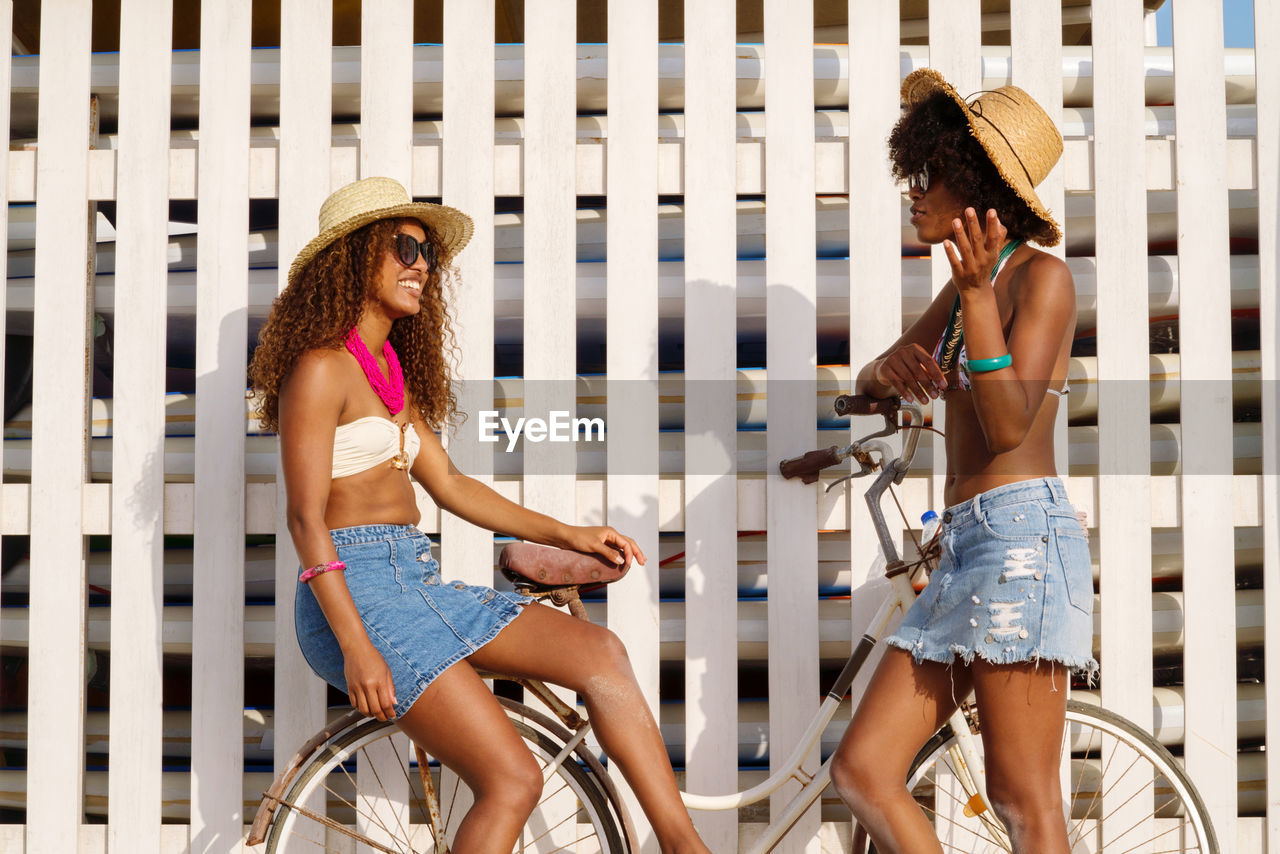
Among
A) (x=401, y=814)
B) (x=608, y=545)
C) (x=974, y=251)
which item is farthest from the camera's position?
(x=401, y=814)

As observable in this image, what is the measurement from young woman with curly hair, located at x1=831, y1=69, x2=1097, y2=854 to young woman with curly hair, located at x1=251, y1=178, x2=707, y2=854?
0.60 m

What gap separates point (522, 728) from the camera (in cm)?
277

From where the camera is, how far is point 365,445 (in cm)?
254

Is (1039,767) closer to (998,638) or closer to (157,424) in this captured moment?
(998,638)

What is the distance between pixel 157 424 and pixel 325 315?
103 centimetres

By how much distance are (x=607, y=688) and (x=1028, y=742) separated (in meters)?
1.02

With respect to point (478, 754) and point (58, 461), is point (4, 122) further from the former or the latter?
point (478, 754)

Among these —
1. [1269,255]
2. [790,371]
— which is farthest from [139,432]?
[1269,255]

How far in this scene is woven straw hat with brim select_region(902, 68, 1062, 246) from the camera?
2.23 metres

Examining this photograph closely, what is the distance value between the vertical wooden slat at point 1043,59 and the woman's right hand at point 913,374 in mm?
979

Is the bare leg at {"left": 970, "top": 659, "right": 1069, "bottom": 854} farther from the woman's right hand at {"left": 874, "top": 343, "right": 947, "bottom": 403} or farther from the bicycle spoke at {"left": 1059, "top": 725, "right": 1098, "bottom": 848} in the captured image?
the bicycle spoke at {"left": 1059, "top": 725, "right": 1098, "bottom": 848}

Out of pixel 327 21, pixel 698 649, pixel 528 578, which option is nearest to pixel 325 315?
pixel 528 578

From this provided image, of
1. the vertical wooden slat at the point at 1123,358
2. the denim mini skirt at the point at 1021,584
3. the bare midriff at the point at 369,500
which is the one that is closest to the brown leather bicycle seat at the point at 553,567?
the bare midriff at the point at 369,500

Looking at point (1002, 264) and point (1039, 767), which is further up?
point (1002, 264)
